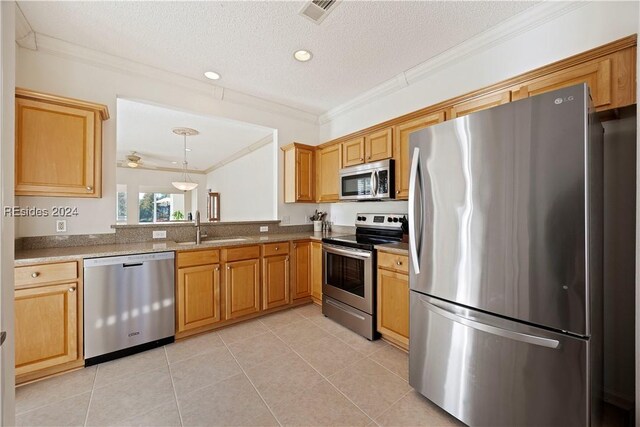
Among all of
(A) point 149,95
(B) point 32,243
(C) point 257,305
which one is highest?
(A) point 149,95

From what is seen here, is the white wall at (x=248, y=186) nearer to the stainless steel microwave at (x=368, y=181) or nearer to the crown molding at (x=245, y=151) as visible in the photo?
the crown molding at (x=245, y=151)

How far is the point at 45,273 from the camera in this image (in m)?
1.93

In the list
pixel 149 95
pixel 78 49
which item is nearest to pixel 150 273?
pixel 149 95

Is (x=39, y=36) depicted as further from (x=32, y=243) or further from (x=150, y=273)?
(x=150, y=273)

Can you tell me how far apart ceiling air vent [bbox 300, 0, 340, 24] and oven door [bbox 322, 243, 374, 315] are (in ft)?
6.57

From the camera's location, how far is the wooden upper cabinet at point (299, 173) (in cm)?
367

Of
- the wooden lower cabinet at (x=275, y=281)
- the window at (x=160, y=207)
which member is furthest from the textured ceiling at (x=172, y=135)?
the wooden lower cabinet at (x=275, y=281)

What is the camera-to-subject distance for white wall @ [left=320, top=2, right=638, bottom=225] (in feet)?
5.77

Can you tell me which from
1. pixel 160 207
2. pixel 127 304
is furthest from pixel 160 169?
pixel 127 304

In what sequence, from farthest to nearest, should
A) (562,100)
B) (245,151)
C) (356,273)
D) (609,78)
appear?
(245,151) → (356,273) → (609,78) → (562,100)

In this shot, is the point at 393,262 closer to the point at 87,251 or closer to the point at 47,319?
the point at 87,251

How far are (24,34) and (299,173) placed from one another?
2.78 meters

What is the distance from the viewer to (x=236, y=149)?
20.7ft

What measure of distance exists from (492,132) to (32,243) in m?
3.52
